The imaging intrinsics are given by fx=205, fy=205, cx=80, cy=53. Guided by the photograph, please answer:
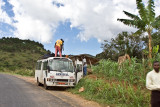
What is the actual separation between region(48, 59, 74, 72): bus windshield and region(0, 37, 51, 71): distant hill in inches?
1978

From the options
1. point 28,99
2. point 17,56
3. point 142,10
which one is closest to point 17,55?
point 17,56

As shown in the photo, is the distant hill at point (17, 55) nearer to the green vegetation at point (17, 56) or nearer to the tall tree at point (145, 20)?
the green vegetation at point (17, 56)

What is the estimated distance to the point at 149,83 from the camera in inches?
200

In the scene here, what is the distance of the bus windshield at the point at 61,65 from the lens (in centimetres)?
1365

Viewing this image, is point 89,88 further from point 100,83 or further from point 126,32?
point 126,32

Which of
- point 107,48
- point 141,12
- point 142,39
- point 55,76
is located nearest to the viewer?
point 55,76

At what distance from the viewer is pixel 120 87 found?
892 centimetres

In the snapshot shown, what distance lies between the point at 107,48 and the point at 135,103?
1258 inches

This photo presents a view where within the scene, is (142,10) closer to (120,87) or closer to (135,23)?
(135,23)

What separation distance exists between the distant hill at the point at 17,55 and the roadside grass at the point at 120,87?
5273 centimetres

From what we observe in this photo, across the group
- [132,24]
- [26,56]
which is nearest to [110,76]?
[132,24]

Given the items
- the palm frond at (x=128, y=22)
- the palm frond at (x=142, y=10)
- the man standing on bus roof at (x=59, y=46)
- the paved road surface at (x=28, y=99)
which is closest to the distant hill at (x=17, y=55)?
the man standing on bus roof at (x=59, y=46)

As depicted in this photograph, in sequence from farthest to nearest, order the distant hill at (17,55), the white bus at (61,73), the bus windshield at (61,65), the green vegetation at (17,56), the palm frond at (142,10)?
1. the distant hill at (17,55)
2. the green vegetation at (17,56)
3. the palm frond at (142,10)
4. the bus windshield at (61,65)
5. the white bus at (61,73)

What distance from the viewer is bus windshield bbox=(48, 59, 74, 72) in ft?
44.8
